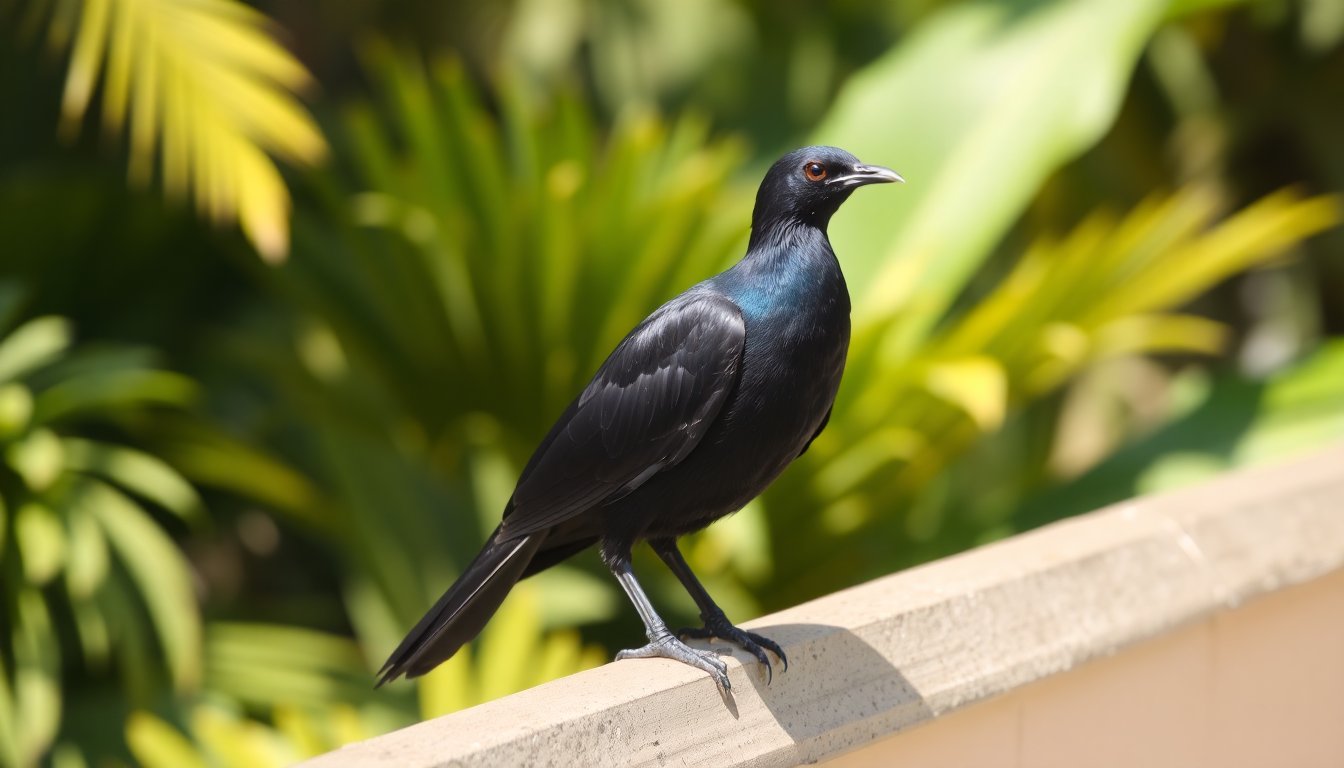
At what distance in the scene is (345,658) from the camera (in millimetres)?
4754

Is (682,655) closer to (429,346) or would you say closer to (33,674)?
(429,346)

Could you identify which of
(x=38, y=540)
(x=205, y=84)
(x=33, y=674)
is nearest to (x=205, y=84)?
(x=205, y=84)

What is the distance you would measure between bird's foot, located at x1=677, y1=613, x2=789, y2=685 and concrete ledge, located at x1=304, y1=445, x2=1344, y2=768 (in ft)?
0.09

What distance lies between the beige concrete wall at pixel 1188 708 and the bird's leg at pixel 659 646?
0.25 meters

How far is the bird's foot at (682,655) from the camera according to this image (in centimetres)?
215

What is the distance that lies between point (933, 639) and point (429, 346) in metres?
2.28

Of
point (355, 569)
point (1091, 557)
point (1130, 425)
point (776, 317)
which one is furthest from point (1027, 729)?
point (1130, 425)

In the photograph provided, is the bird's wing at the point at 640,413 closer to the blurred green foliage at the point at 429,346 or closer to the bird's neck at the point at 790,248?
the bird's neck at the point at 790,248

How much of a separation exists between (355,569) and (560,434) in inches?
101

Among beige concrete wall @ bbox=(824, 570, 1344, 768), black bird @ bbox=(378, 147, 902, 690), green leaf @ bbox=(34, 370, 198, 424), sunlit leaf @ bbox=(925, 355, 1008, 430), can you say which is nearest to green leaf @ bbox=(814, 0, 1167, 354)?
sunlit leaf @ bbox=(925, 355, 1008, 430)

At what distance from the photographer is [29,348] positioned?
13.0ft

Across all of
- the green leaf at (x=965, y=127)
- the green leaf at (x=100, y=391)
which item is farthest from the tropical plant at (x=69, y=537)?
the green leaf at (x=965, y=127)

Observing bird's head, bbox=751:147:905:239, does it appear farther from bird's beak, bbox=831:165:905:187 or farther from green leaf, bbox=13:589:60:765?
green leaf, bbox=13:589:60:765

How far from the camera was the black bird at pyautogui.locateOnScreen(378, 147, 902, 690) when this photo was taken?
221 centimetres
